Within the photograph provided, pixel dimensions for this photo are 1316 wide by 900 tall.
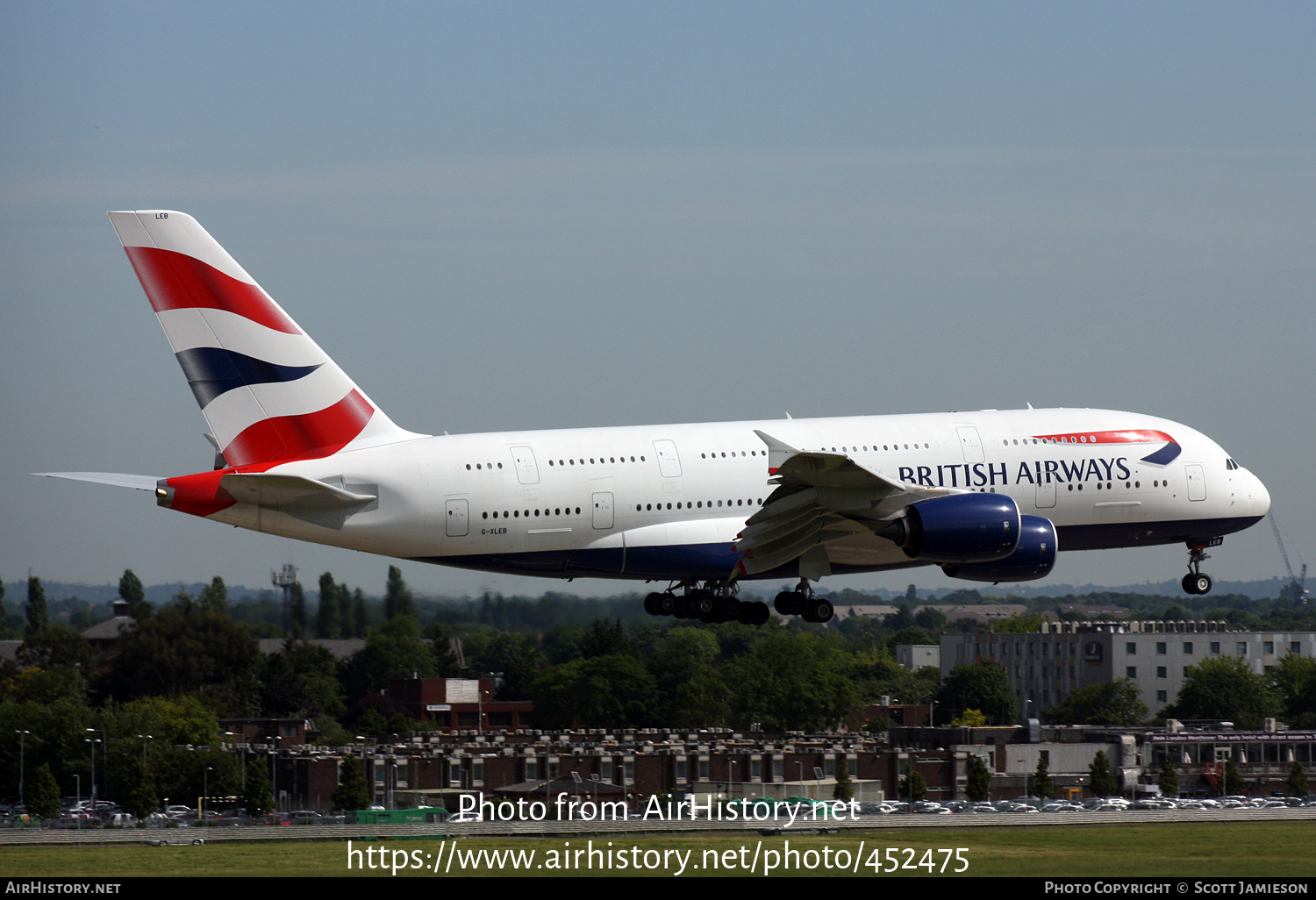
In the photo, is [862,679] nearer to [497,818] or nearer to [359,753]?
[359,753]

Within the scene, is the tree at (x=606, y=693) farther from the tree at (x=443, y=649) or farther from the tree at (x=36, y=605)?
the tree at (x=36, y=605)

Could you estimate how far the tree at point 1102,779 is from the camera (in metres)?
98.6

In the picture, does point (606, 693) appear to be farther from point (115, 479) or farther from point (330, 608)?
point (115, 479)

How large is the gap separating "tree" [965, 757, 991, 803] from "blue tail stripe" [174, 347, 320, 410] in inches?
2256

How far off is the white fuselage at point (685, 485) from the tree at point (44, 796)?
176 ft

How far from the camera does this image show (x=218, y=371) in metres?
47.5

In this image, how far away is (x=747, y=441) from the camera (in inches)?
1980

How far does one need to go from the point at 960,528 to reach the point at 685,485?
786 cm

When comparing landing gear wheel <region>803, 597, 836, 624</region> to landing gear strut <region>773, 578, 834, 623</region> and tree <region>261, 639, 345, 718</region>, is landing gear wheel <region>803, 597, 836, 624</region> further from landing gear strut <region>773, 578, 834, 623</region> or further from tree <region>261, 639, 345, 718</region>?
tree <region>261, 639, 345, 718</region>

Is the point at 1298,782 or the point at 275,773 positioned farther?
the point at 275,773

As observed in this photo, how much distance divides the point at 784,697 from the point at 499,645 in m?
21.8

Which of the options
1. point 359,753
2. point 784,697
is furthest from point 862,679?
point 359,753

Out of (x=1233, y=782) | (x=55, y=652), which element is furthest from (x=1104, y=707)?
(x=55, y=652)

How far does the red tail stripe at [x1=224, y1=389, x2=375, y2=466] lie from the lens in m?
47.3
